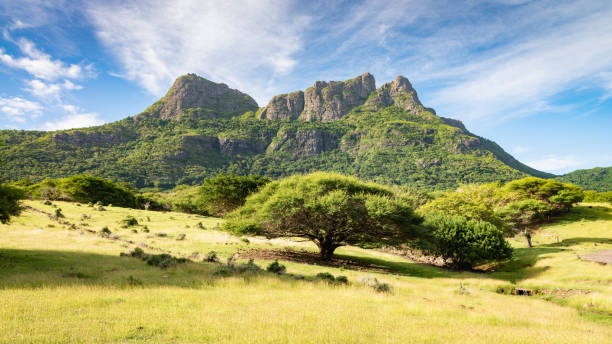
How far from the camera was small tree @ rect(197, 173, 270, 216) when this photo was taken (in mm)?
59469

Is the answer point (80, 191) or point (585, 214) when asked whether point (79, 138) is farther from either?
point (585, 214)

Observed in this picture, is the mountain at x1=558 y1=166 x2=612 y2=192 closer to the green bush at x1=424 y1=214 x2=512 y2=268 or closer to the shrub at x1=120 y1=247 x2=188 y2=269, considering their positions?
the green bush at x1=424 y1=214 x2=512 y2=268

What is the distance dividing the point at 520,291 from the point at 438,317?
1662 centimetres

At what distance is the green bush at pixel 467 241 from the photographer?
2992 centimetres

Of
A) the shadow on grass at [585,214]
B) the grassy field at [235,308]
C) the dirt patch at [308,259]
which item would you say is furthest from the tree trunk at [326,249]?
the shadow on grass at [585,214]

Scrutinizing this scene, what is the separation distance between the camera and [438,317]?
1088cm

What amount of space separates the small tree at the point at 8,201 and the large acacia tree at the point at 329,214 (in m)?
15.5

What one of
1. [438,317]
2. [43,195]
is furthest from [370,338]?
[43,195]

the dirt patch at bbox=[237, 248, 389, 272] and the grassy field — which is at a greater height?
the grassy field

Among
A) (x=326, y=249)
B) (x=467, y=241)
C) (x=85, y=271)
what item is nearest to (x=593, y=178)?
(x=467, y=241)

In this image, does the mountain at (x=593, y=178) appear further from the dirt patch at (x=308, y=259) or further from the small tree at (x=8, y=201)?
the small tree at (x=8, y=201)

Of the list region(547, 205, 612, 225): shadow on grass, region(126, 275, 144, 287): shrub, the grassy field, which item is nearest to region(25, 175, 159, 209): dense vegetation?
the grassy field

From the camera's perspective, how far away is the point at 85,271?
1495 centimetres

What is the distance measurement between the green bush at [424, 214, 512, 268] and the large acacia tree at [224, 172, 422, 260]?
4623mm
